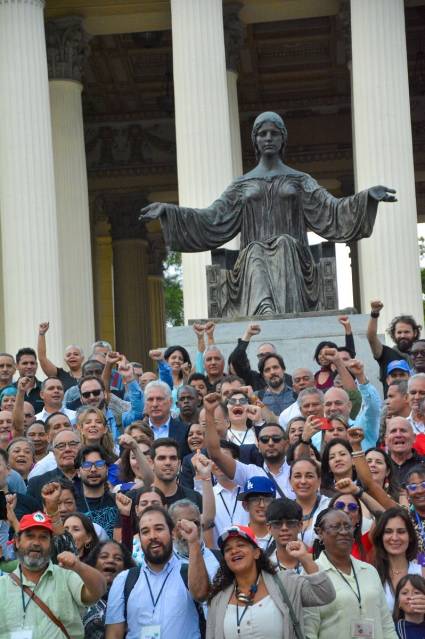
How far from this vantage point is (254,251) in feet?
76.5

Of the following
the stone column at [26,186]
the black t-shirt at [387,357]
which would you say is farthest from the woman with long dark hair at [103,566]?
the stone column at [26,186]

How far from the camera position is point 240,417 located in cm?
1652

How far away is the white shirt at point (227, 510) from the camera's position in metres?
14.0

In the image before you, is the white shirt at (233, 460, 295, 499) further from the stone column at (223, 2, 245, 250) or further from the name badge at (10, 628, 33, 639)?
the stone column at (223, 2, 245, 250)

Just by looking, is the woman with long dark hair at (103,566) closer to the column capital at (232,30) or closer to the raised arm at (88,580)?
the raised arm at (88,580)

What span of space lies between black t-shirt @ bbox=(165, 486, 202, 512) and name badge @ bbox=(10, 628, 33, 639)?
9.16 feet

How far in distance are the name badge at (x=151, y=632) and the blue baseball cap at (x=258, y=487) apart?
5.44ft

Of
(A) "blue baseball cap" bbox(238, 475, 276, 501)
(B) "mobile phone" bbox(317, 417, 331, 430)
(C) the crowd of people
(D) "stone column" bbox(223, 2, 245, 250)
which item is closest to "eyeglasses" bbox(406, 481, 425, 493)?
(C) the crowd of people

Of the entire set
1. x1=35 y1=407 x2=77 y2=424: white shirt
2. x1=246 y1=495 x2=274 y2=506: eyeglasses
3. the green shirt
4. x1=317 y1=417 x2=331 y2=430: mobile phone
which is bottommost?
the green shirt

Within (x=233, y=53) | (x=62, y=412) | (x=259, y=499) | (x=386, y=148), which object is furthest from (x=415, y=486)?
(x=233, y=53)

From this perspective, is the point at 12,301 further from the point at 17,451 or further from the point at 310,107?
the point at 310,107

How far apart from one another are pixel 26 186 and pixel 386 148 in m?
7.71

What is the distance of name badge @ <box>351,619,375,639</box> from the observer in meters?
11.5

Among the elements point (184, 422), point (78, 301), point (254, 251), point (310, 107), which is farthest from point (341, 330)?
point (310, 107)
